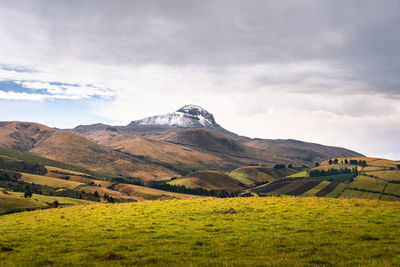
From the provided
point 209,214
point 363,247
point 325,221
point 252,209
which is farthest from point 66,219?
point 363,247

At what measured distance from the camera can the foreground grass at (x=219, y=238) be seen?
16.4 meters

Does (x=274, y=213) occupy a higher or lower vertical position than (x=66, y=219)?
higher

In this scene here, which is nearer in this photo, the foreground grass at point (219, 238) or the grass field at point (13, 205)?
the foreground grass at point (219, 238)

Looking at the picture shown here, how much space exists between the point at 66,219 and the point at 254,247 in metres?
24.2

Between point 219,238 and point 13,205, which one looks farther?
point 13,205

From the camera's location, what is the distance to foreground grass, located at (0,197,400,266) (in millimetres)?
16422

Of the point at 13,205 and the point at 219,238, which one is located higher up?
the point at 219,238

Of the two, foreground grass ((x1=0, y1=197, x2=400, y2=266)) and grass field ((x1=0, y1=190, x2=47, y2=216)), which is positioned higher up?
foreground grass ((x1=0, y1=197, x2=400, y2=266))

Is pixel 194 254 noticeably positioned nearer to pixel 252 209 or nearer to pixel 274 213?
pixel 274 213

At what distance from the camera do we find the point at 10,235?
25.1 meters

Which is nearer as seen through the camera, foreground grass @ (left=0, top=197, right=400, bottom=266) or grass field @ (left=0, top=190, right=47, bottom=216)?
foreground grass @ (left=0, top=197, right=400, bottom=266)

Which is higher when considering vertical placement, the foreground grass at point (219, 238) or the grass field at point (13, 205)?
the foreground grass at point (219, 238)

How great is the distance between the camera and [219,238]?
2178 centimetres

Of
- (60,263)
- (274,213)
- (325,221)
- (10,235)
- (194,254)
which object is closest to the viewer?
(60,263)
